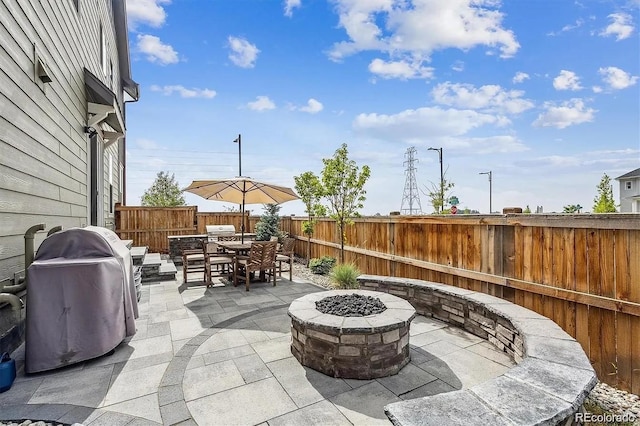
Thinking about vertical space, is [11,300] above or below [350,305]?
above

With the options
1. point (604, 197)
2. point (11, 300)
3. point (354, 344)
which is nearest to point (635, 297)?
point (354, 344)

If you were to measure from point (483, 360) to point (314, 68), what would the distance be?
9.12 metres

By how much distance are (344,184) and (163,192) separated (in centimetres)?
2201

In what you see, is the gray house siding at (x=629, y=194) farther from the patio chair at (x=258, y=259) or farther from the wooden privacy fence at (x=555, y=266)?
the patio chair at (x=258, y=259)

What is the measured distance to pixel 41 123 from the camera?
347 cm

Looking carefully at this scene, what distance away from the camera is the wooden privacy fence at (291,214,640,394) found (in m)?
2.85

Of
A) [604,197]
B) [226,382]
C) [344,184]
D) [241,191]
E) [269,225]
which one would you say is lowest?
[226,382]

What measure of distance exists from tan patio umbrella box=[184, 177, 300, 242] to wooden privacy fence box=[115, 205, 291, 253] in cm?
419

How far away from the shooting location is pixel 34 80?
3.27 meters

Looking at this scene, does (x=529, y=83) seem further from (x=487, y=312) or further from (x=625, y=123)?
(x=487, y=312)

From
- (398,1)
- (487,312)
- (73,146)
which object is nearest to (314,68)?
(398,1)

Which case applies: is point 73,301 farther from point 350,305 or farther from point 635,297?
point 635,297

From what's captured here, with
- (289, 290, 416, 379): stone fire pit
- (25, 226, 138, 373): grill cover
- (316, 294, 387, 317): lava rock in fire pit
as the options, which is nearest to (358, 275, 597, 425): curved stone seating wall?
(289, 290, 416, 379): stone fire pit

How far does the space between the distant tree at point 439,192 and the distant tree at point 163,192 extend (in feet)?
58.9
